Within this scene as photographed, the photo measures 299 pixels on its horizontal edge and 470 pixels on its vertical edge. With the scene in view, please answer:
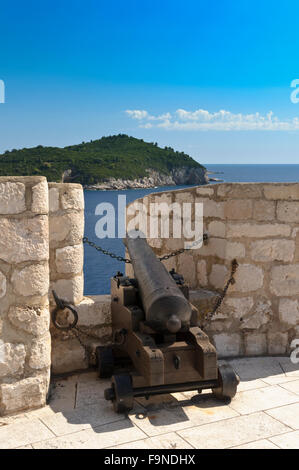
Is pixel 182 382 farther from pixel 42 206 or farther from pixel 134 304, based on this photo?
pixel 42 206

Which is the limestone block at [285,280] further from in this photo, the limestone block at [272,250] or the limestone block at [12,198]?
Result: the limestone block at [12,198]

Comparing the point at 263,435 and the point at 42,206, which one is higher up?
the point at 42,206

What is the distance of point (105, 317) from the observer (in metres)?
4.23

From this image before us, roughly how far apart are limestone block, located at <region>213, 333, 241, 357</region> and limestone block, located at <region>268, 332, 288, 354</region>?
0.29 m

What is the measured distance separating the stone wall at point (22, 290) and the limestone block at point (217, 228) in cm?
170

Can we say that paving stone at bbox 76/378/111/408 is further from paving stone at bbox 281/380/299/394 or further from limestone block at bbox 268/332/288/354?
limestone block at bbox 268/332/288/354

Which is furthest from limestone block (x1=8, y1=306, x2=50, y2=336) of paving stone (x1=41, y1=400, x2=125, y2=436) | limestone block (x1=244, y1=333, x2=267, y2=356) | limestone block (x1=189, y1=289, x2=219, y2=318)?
limestone block (x1=244, y1=333, x2=267, y2=356)

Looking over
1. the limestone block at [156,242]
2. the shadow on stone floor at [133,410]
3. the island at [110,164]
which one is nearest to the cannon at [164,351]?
the shadow on stone floor at [133,410]

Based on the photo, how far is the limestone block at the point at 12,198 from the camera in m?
3.11

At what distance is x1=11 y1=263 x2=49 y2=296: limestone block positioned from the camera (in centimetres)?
322

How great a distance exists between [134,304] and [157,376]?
0.71 m

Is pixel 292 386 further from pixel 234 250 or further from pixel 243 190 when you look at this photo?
pixel 243 190

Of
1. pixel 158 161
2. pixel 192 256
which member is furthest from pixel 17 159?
pixel 192 256

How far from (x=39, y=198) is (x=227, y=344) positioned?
2238 millimetres
